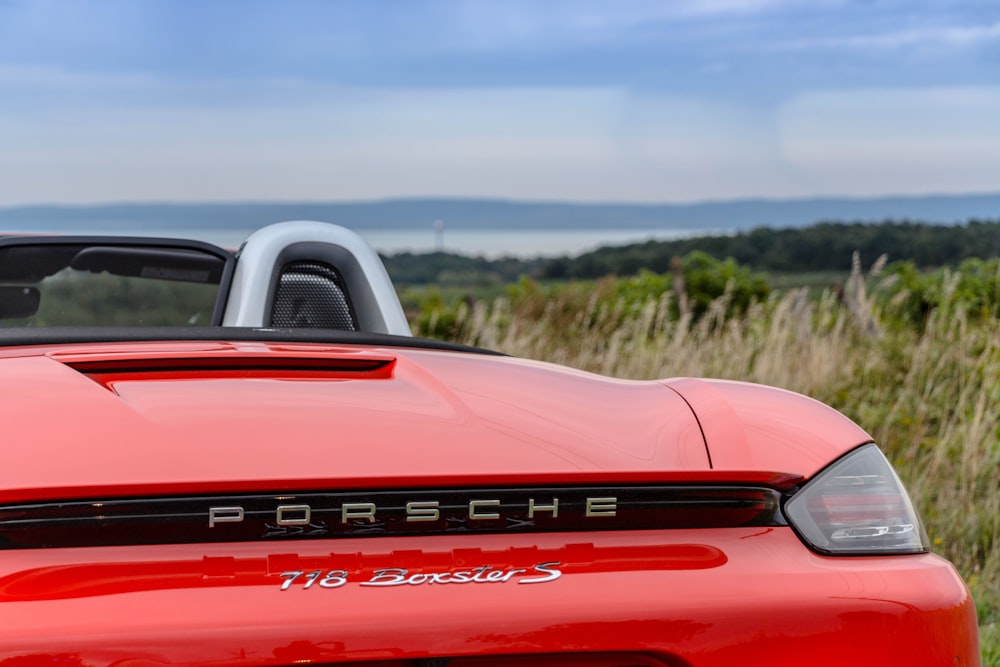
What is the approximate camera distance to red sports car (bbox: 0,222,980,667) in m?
1.32

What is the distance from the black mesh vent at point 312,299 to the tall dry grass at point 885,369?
2.16 meters

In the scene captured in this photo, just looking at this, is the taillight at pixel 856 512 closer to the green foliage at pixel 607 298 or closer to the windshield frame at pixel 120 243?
the windshield frame at pixel 120 243

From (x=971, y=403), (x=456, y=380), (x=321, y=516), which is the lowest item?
(x=971, y=403)

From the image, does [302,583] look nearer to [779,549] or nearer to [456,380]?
[456,380]

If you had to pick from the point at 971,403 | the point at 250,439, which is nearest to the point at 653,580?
the point at 250,439

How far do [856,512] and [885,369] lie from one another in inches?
232

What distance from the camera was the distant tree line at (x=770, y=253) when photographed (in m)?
13.8

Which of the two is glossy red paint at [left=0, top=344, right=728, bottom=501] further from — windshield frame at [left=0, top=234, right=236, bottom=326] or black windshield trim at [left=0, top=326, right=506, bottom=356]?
windshield frame at [left=0, top=234, right=236, bottom=326]

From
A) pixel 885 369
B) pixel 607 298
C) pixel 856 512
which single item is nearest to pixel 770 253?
pixel 607 298

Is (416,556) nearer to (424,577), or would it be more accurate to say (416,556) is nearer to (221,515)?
(424,577)

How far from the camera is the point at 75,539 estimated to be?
4.41ft

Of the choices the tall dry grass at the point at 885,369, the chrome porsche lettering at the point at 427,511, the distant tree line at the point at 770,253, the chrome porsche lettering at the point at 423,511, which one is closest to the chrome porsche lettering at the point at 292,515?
the chrome porsche lettering at the point at 427,511

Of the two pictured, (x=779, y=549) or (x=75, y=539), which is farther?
(x=779, y=549)

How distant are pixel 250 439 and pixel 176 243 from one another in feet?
6.43
